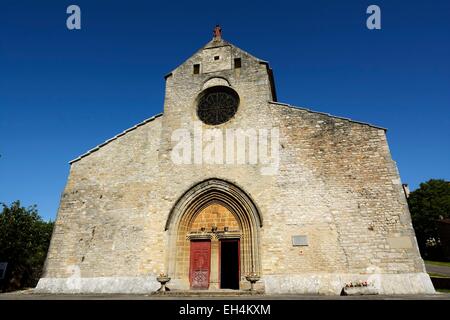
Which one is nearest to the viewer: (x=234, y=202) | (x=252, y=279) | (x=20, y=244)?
(x=252, y=279)

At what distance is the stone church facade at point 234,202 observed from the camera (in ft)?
32.6

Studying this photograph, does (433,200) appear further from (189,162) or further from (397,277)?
(189,162)

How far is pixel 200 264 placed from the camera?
11672 mm

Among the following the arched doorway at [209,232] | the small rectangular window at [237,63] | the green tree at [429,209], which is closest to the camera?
the arched doorway at [209,232]

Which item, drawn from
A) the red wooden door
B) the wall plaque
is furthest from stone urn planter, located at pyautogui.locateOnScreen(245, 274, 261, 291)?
the red wooden door

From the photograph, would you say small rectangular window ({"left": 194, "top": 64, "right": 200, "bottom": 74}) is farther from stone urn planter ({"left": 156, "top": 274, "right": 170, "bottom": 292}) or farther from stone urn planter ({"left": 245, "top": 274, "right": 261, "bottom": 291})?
stone urn planter ({"left": 245, "top": 274, "right": 261, "bottom": 291})

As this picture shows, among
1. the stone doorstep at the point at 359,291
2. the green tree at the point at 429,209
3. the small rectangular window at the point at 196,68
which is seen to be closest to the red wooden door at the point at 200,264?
the stone doorstep at the point at 359,291

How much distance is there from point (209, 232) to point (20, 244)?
1662 centimetres

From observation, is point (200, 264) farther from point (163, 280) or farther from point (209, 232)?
point (163, 280)

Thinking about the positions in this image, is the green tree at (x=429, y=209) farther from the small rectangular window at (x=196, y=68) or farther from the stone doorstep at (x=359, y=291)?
the small rectangular window at (x=196, y=68)

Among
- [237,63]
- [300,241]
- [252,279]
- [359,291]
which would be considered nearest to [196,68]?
[237,63]

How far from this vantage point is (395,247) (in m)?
9.53

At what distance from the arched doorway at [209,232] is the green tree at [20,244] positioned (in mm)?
13875

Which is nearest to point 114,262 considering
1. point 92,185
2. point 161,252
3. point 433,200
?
point 161,252
